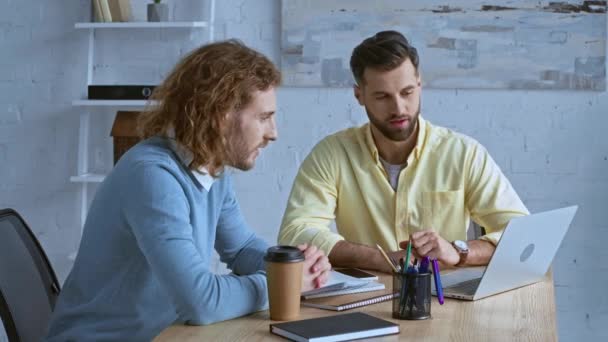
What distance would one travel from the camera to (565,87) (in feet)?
10.6

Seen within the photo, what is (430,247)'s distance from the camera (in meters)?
1.97

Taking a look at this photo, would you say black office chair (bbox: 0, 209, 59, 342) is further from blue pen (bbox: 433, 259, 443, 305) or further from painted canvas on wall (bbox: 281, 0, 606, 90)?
painted canvas on wall (bbox: 281, 0, 606, 90)

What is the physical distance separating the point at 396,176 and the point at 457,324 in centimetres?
94

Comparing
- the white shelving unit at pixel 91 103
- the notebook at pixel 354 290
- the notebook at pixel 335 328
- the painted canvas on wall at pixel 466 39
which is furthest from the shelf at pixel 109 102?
the notebook at pixel 335 328

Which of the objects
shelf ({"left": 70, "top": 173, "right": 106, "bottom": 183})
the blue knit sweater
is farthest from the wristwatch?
shelf ({"left": 70, "top": 173, "right": 106, "bottom": 183})

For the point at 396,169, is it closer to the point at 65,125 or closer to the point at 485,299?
the point at 485,299

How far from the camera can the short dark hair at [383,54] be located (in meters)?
2.45

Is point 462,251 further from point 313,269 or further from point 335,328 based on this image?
point 335,328

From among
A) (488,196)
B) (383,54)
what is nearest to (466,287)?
(488,196)

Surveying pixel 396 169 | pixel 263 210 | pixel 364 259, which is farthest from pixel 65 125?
pixel 364 259

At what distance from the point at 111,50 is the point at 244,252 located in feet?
6.07

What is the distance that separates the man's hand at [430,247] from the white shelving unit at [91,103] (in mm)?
1734

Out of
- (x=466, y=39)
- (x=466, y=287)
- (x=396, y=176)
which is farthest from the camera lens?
(x=466, y=39)

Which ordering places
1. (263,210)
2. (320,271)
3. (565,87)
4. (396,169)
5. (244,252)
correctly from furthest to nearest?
(263,210)
(565,87)
(396,169)
(244,252)
(320,271)
